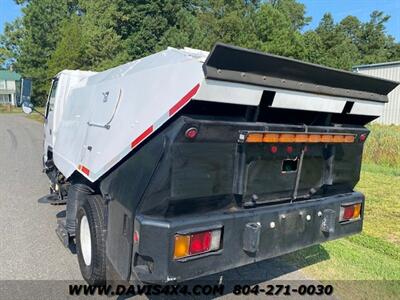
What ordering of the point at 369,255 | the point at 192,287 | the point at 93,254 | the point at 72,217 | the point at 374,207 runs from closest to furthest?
the point at 93,254, the point at 192,287, the point at 72,217, the point at 369,255, the point at 374,207

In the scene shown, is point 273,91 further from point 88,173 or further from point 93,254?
point 93,254

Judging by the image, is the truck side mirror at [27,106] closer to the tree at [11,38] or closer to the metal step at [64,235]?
the metal step at [64,235]

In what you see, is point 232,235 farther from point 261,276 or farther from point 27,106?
point 27,106

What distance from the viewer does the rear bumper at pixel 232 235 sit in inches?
105

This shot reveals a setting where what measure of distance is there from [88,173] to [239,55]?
2032 mm

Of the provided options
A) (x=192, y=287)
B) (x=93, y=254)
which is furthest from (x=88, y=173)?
(x=192, y=287)

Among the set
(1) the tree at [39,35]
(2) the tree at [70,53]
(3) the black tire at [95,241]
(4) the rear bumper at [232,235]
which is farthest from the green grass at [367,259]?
(1) the tree at [39,35]

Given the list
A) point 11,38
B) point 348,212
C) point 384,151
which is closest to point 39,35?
point 11,38

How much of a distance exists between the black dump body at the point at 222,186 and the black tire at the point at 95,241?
0.20 m

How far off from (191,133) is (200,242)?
0.80 metres

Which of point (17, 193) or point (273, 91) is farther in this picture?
point (17, 193)

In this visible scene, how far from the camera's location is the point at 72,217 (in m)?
4.34

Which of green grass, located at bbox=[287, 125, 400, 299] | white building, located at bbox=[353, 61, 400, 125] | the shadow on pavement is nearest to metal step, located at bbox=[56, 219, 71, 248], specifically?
the shadow on pavement

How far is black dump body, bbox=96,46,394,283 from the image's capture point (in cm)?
266
